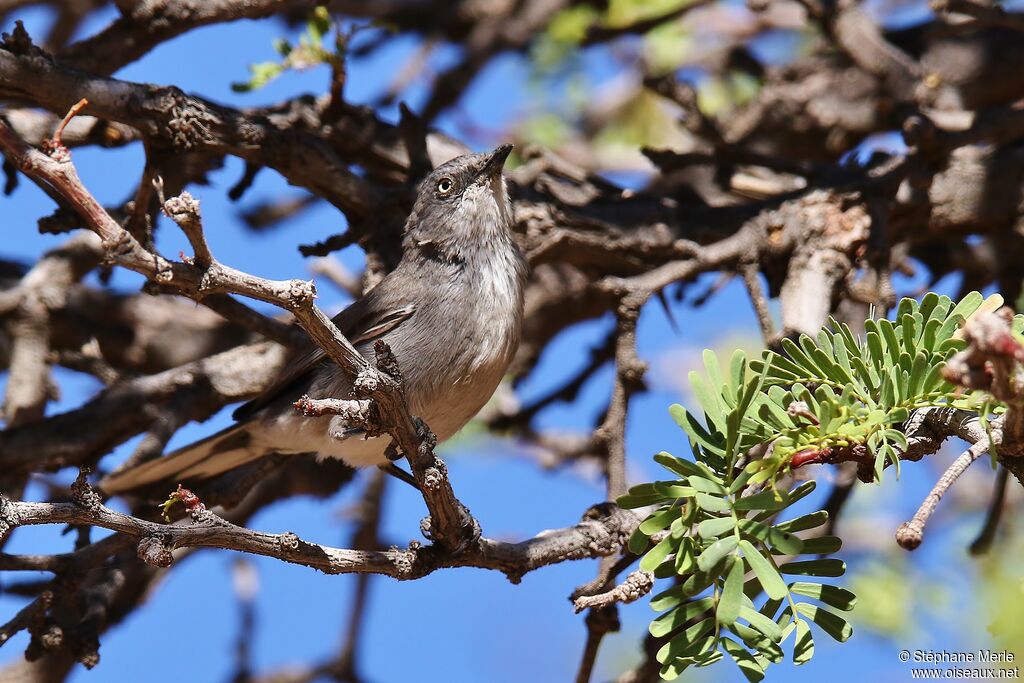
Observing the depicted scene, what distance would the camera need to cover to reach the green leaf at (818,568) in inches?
85.9

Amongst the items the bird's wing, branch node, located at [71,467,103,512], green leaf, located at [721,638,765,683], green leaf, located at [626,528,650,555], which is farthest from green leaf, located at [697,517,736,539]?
the bird's wing

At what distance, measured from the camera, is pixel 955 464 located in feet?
6.94

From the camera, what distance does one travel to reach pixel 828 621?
7.03 ft

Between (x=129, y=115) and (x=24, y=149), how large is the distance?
1.66m

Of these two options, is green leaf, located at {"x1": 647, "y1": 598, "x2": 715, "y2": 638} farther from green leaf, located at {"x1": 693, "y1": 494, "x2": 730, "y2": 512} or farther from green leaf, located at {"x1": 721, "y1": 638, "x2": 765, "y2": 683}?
green leaf, located at {"x1": 693, "y1": 494, "x2": 730, "y2": 512}

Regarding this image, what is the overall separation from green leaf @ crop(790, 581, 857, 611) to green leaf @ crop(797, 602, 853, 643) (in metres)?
0.03

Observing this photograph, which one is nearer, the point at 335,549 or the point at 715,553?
the point at 715,553

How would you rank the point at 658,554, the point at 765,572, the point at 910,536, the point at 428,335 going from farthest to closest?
the point at 428,335 → the point at 658,554 → the point at 765,572 → the point at 910,536

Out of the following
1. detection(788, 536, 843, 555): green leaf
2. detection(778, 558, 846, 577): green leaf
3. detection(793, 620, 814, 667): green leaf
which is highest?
detection(788, 536, 843, 555): green leaf

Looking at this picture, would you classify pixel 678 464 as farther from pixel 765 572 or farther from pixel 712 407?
pixel 765 572

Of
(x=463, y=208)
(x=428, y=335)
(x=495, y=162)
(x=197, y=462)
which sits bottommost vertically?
(x=428, y=335)

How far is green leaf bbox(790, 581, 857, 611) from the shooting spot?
2.14 meters

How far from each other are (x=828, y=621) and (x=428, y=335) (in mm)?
2336

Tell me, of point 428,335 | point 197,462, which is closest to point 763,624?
point 428,335
